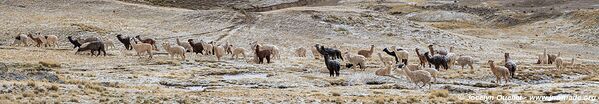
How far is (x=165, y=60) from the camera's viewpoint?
127 ft

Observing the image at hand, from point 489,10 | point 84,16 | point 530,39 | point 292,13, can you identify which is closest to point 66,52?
point 84,16

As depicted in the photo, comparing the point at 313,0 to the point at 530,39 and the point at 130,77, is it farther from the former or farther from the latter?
the point at 130,77

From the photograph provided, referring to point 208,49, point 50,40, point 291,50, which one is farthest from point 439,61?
point 50,40

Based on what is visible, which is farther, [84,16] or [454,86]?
[84,16]

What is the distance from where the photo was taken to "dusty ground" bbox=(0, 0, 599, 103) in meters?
26.0

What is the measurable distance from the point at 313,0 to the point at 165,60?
221 feet

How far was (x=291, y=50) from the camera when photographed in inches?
2066

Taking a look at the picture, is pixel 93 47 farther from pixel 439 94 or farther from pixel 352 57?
pixel 439 94

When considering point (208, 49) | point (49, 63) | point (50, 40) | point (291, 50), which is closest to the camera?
point (49, 63)

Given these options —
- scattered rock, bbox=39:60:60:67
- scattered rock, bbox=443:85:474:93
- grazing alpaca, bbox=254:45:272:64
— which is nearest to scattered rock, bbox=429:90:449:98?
scattered rock, bbox=443:85:474:93

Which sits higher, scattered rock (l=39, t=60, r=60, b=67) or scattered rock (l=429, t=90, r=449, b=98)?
scattered rock (l=39, t=60, r=60, b=67)

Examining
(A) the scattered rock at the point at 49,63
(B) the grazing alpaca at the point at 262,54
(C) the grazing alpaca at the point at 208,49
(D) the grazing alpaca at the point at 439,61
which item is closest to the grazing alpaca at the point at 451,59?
(D) the grazing alpaca at the point at 439,61

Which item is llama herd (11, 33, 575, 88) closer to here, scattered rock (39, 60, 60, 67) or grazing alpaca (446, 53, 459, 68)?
grazing alpaca (446, 53, 459, 68)

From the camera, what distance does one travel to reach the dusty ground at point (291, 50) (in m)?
26.0
